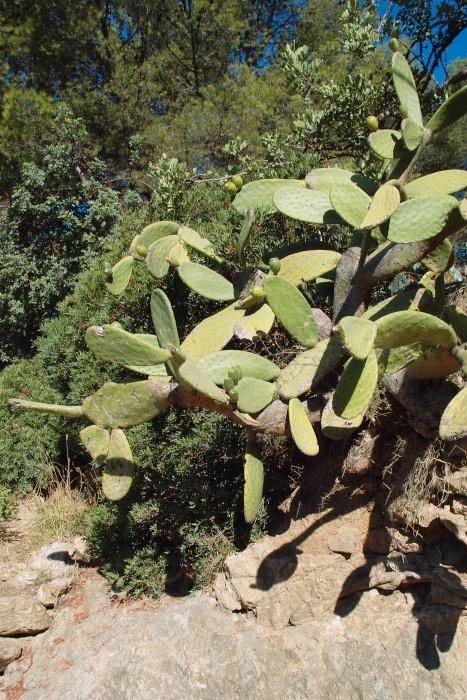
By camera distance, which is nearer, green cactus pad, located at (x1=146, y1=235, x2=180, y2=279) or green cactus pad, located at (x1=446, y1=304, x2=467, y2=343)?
green cactus pad, located at (x1=446, y1=304, x2=467, y2=343)

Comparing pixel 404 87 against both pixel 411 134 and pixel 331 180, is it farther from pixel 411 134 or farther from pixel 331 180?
pixel 331 180

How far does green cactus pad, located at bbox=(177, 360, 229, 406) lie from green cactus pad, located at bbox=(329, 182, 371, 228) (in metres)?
0.78

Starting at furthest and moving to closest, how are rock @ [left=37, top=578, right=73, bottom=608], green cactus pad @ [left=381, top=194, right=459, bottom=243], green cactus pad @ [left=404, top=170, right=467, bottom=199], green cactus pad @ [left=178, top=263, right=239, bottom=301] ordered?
rock @ [left=37, top=578, right=73, bottom=608] → green cactus pad @ [left=178, top=263, right=239, bottom=301] → green cactus pad @ [left=404, top=170, right=467, bottom=199] → green cactus pad @ [left=381, top=194, right=459, bottom=243]

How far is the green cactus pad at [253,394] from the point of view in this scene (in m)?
2.03

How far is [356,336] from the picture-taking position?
1607mm

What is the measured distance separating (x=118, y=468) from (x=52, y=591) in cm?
178

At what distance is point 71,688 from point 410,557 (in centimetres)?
179

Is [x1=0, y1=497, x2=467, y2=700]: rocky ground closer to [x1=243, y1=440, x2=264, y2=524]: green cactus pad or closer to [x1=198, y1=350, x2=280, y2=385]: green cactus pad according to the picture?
[x1=243, y1=440, x2=264, y2=524]: green cactus pad

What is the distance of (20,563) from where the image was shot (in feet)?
12.7

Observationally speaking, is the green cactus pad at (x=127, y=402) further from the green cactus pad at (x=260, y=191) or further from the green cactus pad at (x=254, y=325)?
the green cactus pad at (x=260, y=191)

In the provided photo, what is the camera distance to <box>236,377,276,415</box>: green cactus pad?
2029mm

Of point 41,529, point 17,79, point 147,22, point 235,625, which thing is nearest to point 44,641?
point 41,529

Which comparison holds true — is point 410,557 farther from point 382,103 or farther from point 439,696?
point 382,103

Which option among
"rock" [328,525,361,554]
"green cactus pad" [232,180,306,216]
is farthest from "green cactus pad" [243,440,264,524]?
"green cactus pad" [232,180,306,216]
